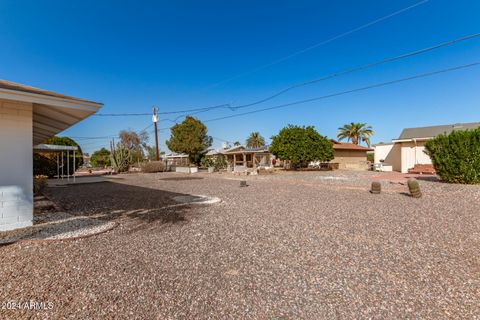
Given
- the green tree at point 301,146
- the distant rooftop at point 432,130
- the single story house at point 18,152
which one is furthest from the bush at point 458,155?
the single story house at point 18,152

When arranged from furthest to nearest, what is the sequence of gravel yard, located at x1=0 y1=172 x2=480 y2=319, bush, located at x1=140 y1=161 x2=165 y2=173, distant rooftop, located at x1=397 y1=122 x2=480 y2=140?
bush, located at x1=140 y1=161 x2=165 y2=173 → distant rooftop, located at x1=397 y1=122 x2=480 y2=140 → gravel yard, located at x1=0 y1=172 x2=480 y2=319

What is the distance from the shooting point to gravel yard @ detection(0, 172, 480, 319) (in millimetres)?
2428

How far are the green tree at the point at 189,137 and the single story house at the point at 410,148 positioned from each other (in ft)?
73.6

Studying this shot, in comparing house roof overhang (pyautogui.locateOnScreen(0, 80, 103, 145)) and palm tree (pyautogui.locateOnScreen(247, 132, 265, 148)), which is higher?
palm tree (pyautogui.locateOnScreen(247, 132, 265, 148))

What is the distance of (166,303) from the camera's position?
2.49 metres

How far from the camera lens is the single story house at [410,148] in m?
21.4

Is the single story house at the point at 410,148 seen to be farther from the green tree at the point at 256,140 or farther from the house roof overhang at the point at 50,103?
the green tree at the point at 256,140

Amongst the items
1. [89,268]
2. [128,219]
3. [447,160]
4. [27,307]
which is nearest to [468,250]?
[89,268]

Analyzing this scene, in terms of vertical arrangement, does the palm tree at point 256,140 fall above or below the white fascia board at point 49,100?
above

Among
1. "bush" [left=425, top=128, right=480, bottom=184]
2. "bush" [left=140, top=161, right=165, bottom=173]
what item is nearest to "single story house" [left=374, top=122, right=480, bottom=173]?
"bush" [left=425, top=128, right=480, bottom=184]

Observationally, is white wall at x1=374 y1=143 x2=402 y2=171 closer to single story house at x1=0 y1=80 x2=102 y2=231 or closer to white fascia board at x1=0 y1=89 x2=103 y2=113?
white fascia board at x1=0 y1=89 x2=103 y2=113

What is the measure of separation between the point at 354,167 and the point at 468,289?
29.7m

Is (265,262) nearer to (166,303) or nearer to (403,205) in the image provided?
(166,303)

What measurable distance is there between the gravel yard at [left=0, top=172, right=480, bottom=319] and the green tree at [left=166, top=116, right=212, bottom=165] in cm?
2595
